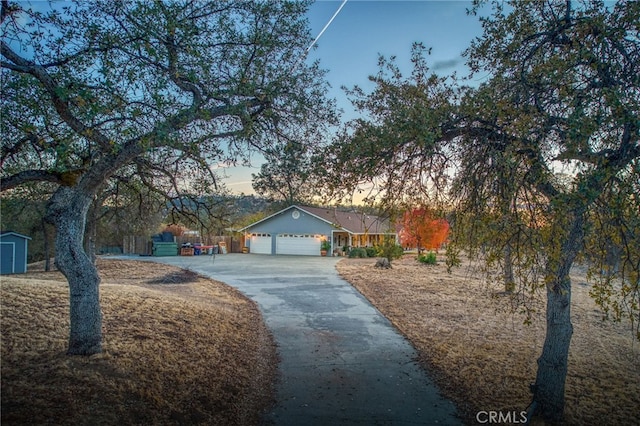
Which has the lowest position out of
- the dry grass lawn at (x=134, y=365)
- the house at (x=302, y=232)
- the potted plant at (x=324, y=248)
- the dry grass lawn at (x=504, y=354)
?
the dry grass lawn at (x=504, y=354)

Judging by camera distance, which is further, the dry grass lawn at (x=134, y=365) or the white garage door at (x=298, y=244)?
the white garage door at (x=298, y=244)

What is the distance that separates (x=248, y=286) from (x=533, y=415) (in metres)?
11.7

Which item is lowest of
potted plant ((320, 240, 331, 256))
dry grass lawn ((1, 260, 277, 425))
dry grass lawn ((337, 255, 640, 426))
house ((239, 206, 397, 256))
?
dry grass lawn ((337, 255, 640, 426))

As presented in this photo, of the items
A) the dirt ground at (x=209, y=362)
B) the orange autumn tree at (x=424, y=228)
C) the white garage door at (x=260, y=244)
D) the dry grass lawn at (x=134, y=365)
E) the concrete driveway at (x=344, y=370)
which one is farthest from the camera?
the white garage door at (x=260, y=244)

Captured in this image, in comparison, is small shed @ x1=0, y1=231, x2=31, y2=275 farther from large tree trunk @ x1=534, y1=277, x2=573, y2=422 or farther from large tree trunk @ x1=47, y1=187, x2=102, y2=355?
large tree trunk @ x1=534, y1=277, x2=573, y2=422

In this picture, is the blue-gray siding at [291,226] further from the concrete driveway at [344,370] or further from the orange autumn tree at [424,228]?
the concrete driveway at [344,370]

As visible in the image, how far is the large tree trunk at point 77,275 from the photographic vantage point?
5.61 m

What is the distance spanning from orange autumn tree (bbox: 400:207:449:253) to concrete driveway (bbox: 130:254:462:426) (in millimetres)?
2393

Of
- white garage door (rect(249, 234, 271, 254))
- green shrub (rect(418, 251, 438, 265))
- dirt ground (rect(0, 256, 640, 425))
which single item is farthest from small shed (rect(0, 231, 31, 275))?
green shrub (rect(418, 251, 438, 265))

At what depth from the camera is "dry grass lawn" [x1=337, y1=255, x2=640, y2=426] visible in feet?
18.2

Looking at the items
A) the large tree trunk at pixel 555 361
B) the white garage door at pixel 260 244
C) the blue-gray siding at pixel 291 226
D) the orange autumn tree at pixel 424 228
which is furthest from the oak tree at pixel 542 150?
the white garage door at pixel 260 244

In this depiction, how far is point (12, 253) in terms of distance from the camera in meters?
16.7

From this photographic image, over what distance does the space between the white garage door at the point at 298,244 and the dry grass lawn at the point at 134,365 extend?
23.7m

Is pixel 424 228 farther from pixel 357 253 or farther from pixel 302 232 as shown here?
pixel 302 232
